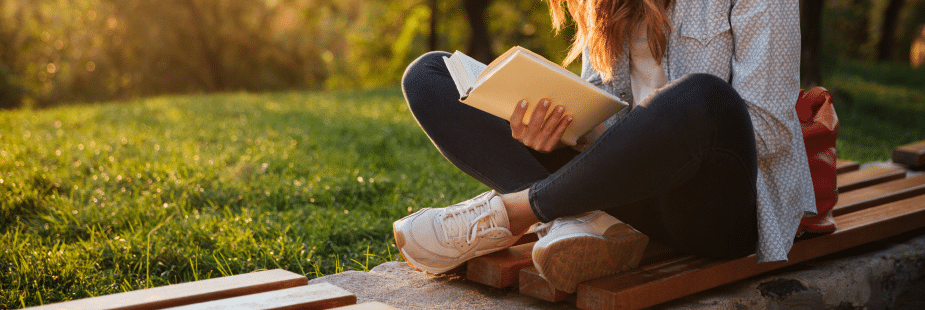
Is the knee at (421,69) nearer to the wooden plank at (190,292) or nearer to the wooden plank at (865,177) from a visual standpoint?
the wooden plank at (190,292)

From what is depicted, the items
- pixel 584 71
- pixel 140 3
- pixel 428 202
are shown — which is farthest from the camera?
pixel 140 3

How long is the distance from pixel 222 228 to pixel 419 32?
1360 centimetres

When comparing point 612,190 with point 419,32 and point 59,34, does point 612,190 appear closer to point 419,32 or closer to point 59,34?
point 59,34

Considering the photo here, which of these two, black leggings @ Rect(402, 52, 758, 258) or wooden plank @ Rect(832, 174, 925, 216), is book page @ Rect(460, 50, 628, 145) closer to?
black leggings @ Rect(402, 52, 758, 258)

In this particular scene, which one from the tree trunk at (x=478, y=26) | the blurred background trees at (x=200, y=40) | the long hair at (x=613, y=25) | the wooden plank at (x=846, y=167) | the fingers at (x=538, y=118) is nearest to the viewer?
the fingers at (x=538, y=118)

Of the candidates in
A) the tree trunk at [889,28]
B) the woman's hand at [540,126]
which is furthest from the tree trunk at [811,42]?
the tree trunk at [889,28]

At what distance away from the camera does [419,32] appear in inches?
613

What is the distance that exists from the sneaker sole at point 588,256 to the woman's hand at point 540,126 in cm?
26

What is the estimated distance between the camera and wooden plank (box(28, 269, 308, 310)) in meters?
1.31

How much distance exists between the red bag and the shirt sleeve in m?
0.20

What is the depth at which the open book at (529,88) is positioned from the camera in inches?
55.2

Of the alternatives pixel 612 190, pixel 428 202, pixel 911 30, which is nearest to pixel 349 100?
pixel 428 202

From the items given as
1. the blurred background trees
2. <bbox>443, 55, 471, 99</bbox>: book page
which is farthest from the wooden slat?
the blurred background trees

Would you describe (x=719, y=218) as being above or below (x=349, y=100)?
above
